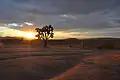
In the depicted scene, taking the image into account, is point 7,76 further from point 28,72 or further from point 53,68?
point 53,68

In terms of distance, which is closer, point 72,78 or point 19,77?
point 72,78

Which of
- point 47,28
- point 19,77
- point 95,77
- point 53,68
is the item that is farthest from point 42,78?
point 47,28

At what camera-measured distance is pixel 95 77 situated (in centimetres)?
1744

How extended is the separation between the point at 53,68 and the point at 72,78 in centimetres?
728

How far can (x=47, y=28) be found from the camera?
265 ft

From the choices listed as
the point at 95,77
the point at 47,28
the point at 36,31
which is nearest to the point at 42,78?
the point at 95,77

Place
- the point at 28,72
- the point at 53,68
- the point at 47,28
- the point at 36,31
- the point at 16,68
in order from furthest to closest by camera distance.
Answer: the point at 36,31
the point at 47,28
the point at 53,68
the point at 16,68
the point at 28,72

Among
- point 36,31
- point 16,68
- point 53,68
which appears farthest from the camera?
point 36,31

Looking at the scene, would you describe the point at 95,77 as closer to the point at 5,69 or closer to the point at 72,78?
the point at 72,78

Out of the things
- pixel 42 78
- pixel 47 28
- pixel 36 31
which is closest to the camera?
pixel 42 78

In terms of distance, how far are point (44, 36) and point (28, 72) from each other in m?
62.8

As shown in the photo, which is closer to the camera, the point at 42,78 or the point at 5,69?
the point at 42,78

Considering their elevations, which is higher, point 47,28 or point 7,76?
point 47,28

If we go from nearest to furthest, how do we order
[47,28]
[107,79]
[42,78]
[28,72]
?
[107,79] < [42,78] < [28,72] < [47,28]
